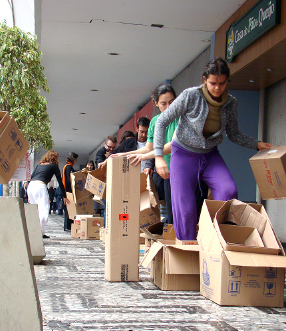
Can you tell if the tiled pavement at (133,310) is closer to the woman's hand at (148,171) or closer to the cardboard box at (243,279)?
the cardboard box at (243,279)

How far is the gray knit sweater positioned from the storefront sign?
2.70 m

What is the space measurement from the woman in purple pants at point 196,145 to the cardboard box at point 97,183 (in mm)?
2140

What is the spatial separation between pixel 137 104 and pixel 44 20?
6438 millimetres

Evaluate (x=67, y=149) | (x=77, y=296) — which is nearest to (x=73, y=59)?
(x=77, y=296)

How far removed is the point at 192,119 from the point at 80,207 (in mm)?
4970

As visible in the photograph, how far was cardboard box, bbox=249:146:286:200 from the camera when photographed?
2457mm

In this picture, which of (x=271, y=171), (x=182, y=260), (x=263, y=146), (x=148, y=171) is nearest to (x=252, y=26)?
(x=148, y=171)

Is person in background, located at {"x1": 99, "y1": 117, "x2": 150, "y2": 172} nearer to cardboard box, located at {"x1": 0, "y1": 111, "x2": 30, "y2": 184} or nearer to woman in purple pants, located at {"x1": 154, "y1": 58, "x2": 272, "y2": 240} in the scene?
woman in purple pants, located at {"x1": 154, "y1": 58, "x2": 272, "y2": 240}

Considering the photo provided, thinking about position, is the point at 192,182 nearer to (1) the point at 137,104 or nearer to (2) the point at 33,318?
(2) the point at 33,318

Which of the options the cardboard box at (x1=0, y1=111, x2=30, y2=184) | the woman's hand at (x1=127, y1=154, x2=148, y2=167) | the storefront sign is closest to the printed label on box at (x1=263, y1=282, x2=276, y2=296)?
the woman's hand at (x1=127, y1=154, x2=148, y2=167)

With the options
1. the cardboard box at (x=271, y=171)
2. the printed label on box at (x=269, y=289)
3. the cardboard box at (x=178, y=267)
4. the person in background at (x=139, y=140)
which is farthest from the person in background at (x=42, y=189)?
the printed label on box at (x=269, y=289)

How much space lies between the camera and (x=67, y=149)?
2708 cm

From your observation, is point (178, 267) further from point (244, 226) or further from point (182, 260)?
point (244, 226)

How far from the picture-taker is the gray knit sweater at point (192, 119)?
261 cm
